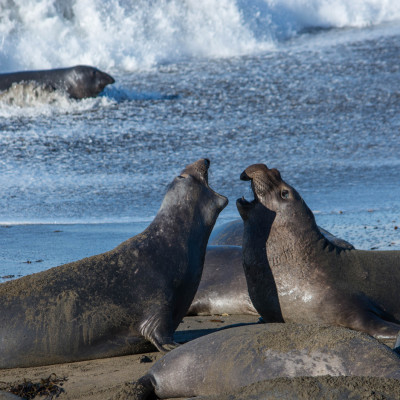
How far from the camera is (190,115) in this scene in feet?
43.1

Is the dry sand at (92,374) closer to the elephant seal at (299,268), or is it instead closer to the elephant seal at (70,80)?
the elephant seal at (299,268)

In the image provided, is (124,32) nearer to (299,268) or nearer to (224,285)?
(224,285)

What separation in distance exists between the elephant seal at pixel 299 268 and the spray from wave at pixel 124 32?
42.2ft

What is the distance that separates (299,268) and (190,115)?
8220 mm

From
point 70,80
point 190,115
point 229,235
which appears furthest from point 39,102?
point 229,235

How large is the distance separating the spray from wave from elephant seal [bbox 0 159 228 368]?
42.7 feet

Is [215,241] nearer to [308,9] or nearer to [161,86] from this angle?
[161,86]

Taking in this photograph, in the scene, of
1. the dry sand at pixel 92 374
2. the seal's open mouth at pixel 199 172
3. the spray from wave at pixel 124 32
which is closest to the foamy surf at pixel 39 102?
the spray from wave at pixel 124 32

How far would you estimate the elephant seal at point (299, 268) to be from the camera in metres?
5.10

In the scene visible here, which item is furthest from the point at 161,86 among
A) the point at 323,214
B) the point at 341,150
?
the point at 323,214

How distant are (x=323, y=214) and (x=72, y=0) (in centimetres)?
1264

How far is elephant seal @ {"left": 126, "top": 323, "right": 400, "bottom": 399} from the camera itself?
10.7 feet

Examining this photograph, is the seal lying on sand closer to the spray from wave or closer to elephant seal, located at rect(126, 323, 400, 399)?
elephant seal, located at rect(126, 323, 400, 399)

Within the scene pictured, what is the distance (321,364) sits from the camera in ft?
10.9
